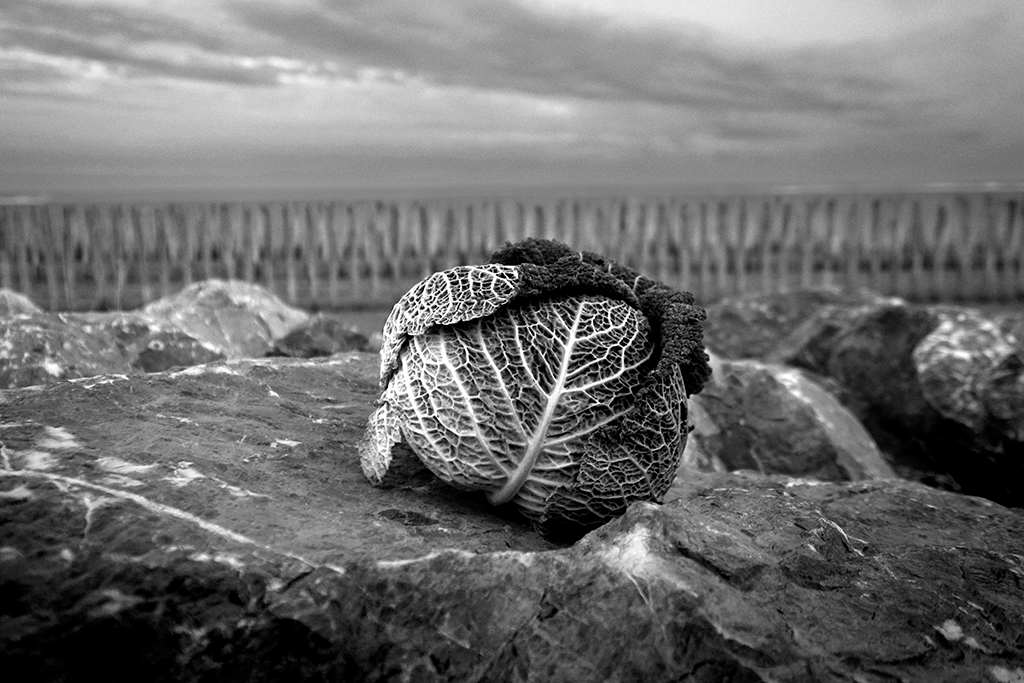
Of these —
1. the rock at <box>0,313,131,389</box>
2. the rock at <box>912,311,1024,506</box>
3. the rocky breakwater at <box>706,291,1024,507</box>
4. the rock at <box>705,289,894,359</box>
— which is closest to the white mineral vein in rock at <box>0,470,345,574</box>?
the rock at <box>0,313,131,389</box>

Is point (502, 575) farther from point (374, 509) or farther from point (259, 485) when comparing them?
point (259, 485)

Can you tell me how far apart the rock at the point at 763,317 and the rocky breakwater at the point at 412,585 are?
565 cm

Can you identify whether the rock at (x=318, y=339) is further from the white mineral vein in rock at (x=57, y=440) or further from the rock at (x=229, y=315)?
the white mineral vein in rock at (x=57, y=440)

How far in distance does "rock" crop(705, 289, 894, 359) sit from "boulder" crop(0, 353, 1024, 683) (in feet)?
18.6

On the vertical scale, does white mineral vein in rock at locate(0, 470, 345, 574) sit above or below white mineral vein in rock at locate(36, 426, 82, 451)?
below

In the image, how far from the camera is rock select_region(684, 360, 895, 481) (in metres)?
6.48

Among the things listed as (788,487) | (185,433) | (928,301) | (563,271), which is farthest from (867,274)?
(185,433)

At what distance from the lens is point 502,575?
331 centimetres

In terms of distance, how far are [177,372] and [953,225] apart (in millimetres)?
13120

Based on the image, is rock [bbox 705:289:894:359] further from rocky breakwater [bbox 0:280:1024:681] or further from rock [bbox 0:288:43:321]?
rock [bbox 0:288:43:321]

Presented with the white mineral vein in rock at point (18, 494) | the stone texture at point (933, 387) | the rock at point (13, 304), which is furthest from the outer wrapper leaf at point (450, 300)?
the stone texture at point (933, 387)

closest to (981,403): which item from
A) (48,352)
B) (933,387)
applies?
(933,387)

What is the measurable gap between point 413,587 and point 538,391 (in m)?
0.99

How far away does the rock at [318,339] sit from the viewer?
739 centimetres
